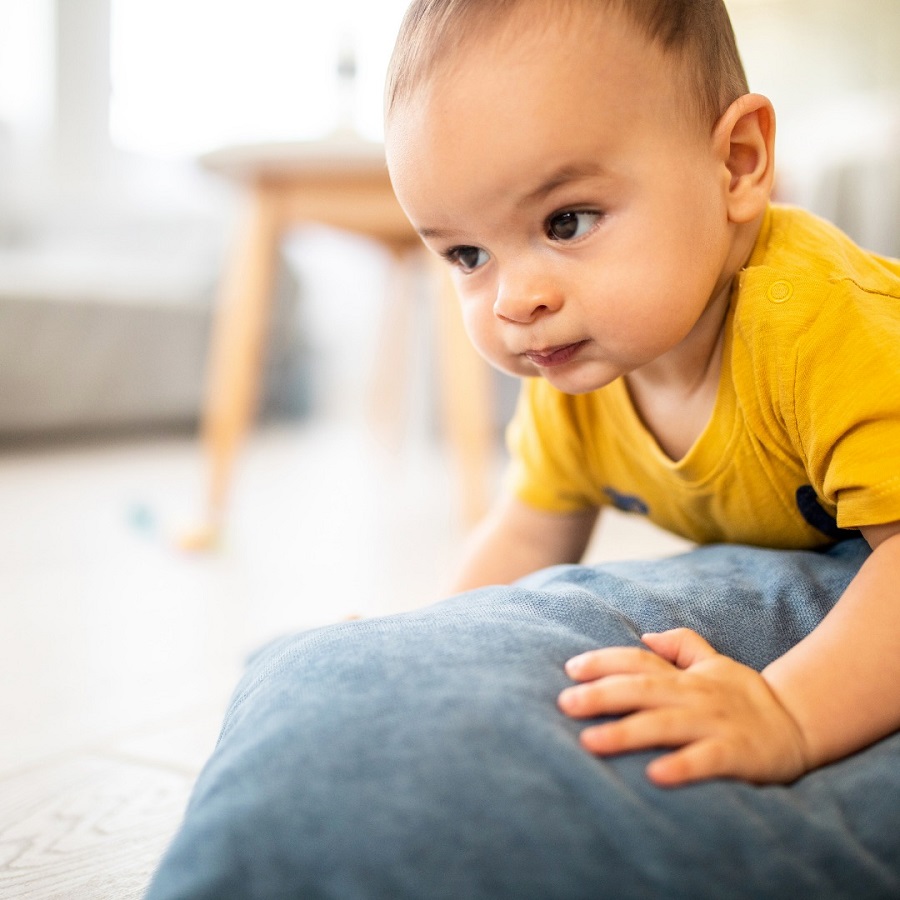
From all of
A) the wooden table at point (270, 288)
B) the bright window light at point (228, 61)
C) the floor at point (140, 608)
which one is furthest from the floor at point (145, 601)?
the bright window light at point (228, 61)

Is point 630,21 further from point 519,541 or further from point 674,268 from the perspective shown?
point 519,541

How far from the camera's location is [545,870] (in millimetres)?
355

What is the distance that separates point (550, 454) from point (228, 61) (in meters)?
3.10

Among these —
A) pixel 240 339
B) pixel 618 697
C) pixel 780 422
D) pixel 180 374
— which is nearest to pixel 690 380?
pixel 780 422

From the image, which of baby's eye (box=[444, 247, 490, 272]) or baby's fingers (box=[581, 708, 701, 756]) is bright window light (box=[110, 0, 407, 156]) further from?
baby's fingers (box=[581, 708, 701, 756])

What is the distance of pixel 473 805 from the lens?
1.21ft

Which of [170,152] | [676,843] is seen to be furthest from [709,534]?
[170,152]

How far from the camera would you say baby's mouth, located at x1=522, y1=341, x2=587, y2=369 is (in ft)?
1.89

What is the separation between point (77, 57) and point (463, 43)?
3263mm

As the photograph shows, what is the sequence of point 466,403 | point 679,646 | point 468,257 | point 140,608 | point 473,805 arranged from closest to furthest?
1. point 473,805
2. point 679,646
3. point 468,257
4. point 140,608
5. point 466,403

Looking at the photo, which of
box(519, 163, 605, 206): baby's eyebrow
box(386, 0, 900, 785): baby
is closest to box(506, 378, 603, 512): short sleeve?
box(386, 0, 900, 785): baby

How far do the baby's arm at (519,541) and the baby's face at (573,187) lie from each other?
0.27m

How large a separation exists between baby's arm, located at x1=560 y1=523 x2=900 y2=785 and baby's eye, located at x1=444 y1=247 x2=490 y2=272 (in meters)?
0.24

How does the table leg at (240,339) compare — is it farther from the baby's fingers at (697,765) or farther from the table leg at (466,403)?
the baby's fingers at (697,765)
